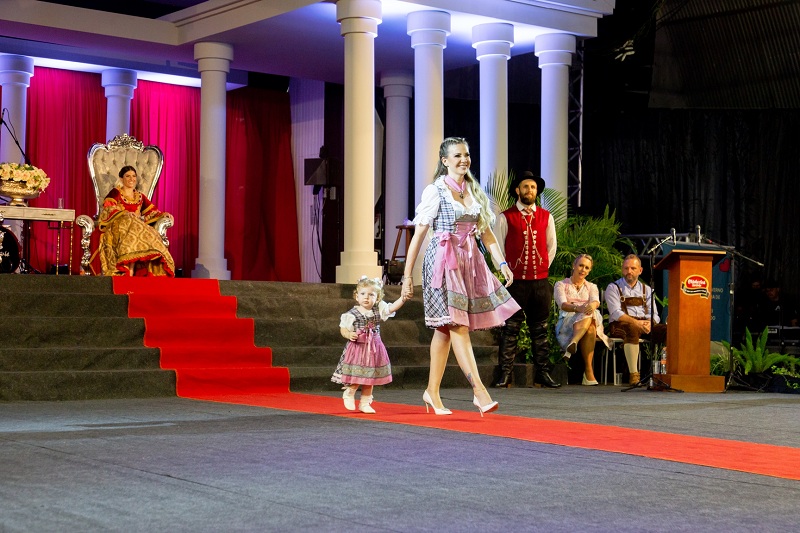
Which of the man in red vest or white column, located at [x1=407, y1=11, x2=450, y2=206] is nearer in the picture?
the man in red vest

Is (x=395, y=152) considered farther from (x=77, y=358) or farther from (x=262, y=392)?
(x=77, y=358)

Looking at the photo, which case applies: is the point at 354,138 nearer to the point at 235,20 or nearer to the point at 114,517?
the point at 235,20

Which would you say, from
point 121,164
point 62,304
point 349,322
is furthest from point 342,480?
point 121,164

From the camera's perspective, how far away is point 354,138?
10.8m

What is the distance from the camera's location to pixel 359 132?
424 inches

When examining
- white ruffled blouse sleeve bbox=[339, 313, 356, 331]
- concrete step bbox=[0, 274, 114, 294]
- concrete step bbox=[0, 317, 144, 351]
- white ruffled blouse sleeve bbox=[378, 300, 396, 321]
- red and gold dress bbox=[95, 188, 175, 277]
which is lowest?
concrete step bbox=[0, 317, 144, 351]

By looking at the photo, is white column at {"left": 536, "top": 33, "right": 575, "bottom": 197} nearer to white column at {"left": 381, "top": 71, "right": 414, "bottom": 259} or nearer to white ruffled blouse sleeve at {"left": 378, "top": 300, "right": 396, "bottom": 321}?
white column at {"left": 381, "top": 71, "right": 414, "bottom": 259}

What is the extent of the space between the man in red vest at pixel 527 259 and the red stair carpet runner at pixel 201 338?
1.96 meters

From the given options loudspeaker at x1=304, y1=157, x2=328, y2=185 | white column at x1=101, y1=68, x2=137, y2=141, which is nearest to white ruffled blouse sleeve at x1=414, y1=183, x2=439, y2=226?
loudspeaker at x1=304, y1=157, x2=328, y2=185

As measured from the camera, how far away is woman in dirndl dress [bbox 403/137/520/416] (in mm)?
6105

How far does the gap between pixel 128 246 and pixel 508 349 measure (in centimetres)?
382

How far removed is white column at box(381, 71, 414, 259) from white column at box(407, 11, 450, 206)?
7.30 feet

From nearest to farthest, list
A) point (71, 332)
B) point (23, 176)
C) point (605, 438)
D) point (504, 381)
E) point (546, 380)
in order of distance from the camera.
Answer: point (605, 438), point (71, 332), point (504, 381), point (546, 380), point (23, 176)

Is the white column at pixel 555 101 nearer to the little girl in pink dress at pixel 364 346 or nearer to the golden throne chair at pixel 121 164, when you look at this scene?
the golden throne chair at pixel 121 164
